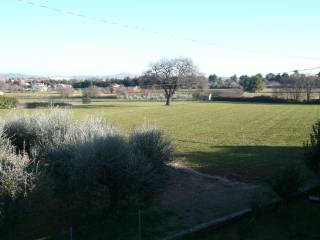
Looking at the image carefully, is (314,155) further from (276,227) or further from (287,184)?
(276,227)

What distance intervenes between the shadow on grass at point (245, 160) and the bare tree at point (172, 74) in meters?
67.6

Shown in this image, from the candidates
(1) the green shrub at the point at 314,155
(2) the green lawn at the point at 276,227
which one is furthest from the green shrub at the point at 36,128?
(1) the green shrub at the point at 314,155

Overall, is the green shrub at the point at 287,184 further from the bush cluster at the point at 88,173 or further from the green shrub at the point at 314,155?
the bush cluster at the point at 88,173

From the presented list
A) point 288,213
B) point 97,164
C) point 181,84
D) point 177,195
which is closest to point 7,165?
point 97,164

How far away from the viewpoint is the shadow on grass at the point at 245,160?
17484mm

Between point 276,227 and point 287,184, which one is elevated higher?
point 287,184

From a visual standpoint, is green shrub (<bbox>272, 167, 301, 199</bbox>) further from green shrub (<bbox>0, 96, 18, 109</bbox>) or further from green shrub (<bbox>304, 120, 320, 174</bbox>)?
green shrub (<bbox>0, 96, 18, 109</bbox>)

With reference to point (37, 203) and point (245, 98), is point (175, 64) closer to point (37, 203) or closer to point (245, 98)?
point (245, 98)

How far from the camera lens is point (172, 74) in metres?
94.0

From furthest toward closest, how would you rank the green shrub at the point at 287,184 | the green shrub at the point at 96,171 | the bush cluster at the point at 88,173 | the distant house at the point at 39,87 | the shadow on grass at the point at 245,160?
the distant house at the point at 39,87 < the shadow on grass at the point at 245,160 < the green shrub at the point at 287,184 < the green shrub at the point at 96,171 < the bush cluster at the point at 88,173

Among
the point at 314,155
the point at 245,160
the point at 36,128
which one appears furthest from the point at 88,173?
the point at 245,160

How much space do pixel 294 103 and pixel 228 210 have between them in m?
82.3

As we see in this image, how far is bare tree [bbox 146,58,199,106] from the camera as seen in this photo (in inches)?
3674

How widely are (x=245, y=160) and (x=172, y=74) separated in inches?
2921
